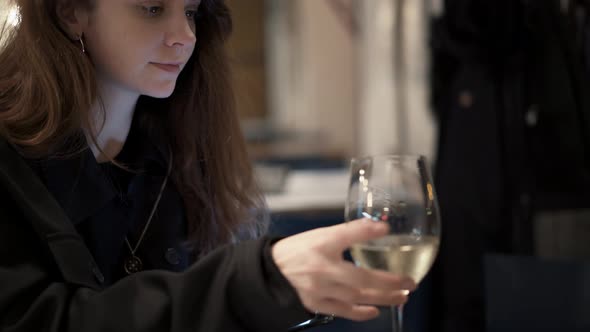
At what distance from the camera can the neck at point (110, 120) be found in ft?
3.03

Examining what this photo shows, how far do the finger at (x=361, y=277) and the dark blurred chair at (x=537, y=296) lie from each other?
0.55 metres

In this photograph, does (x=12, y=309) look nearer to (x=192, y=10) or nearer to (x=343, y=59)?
(x=192, y=10)

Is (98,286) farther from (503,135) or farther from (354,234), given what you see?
(503,135)

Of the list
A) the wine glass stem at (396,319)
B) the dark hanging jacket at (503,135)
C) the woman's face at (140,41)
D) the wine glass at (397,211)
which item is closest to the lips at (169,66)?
the woman's face at (140,41)

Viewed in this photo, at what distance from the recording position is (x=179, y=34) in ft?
2.92

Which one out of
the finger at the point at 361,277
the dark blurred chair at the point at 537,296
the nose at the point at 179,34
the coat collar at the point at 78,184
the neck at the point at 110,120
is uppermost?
the nose at the point at 179,34

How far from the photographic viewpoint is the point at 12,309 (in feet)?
2.21

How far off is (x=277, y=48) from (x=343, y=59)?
1922 mm

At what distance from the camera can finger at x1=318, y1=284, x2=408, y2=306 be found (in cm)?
56

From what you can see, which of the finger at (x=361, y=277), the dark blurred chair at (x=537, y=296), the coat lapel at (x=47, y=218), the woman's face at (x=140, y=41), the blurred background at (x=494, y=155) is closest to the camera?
the finger at (x=361, y=277)

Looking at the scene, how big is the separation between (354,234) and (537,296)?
65 cm

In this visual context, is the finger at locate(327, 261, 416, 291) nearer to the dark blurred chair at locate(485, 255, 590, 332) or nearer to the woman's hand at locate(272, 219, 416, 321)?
the woman's hand at locate(272, 219, 416, 321)

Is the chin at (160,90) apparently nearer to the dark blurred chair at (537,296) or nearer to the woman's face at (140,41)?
the woman's face at (140,41)

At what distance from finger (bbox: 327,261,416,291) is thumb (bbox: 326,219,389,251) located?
2 centimetres
